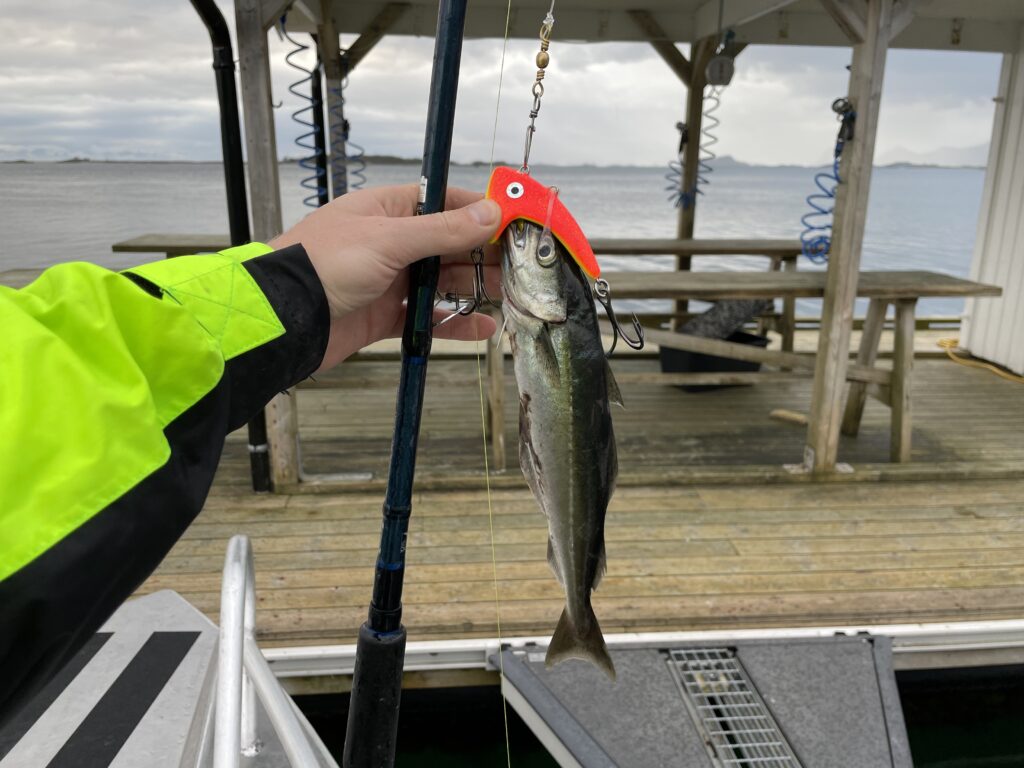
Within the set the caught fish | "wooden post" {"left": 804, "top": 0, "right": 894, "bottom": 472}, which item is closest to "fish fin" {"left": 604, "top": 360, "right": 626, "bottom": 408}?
the caught fish

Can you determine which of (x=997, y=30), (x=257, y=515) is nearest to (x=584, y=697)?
(x=257, y=515)

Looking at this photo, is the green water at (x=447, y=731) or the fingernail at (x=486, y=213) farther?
the green water at (x=447, y=731)

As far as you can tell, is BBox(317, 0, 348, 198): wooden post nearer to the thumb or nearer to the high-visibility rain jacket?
the thumb

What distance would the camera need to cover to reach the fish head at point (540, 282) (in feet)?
4.35

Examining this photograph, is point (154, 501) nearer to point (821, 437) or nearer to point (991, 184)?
point (821, 437)

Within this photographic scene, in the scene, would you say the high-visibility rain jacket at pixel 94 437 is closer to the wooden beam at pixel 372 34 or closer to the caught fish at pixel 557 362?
the caught fish at pixel 557 362

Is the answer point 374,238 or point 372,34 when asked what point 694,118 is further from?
point 374,238

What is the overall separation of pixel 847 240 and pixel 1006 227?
401cm

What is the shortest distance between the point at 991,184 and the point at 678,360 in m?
3.70

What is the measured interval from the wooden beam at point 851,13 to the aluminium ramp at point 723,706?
3.30m

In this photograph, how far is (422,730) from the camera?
12.6 feet

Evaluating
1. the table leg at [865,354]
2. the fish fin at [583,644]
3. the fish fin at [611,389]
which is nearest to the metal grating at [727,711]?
the fish fin at [583,644]

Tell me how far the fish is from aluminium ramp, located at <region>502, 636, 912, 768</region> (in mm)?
1726

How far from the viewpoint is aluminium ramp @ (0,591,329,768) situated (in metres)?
2.21
